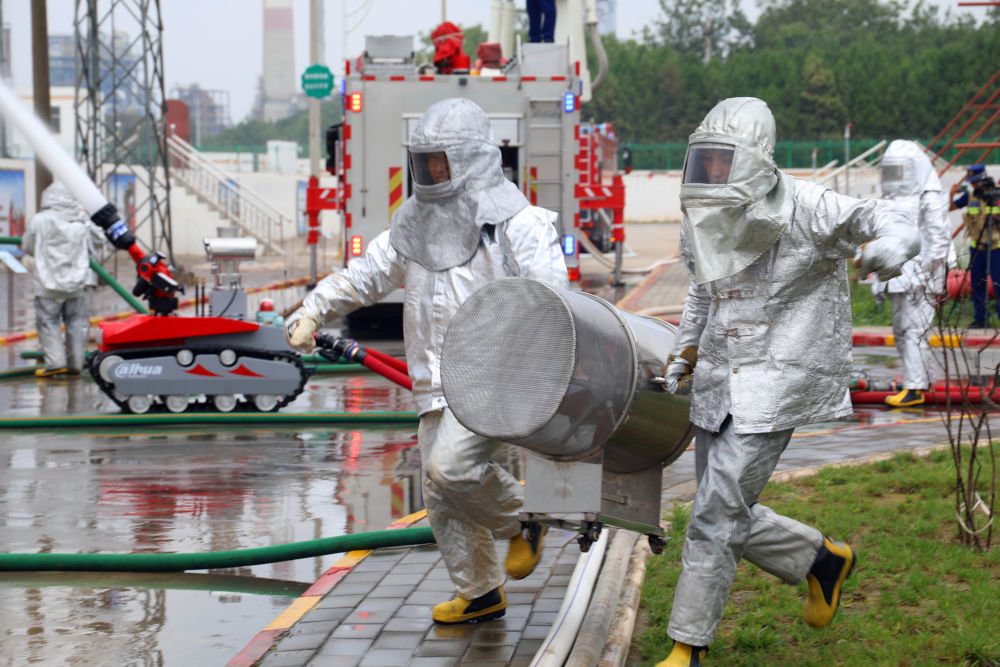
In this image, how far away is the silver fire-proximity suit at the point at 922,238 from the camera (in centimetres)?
911

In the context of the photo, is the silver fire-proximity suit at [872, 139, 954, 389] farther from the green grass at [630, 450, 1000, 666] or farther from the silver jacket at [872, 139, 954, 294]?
the green grass at [630, 450, 1000, 666]

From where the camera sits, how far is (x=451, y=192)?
15.3 ft

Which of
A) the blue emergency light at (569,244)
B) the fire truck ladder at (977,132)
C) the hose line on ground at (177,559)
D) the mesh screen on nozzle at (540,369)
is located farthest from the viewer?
the fire truck ladder at (977,132)

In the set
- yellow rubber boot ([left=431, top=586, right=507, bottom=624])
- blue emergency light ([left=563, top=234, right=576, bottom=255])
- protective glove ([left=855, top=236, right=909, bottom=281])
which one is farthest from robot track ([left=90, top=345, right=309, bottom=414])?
protective glove ([left=855, top=236, right=909, bottom=281])

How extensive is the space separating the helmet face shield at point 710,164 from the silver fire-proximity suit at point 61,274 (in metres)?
8.92

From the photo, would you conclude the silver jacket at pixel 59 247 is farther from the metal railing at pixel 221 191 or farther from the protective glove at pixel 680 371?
the metal railing at pixel 221 191

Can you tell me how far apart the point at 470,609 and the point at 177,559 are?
4.56 ft

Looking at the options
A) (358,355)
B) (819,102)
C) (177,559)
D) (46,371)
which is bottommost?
(46,371)

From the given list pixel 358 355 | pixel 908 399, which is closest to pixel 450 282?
pixel 358 355

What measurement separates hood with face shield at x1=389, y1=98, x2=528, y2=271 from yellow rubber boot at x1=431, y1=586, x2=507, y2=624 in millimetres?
1264

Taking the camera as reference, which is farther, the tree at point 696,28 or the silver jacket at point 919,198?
the tree at point 696,28

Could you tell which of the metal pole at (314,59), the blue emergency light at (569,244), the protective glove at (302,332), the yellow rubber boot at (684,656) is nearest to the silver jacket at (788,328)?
the yellow rubber boot at (684,656)

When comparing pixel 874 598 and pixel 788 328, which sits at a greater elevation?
pixel 788 328

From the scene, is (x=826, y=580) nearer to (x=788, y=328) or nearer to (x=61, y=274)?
(x=788, y=328)
